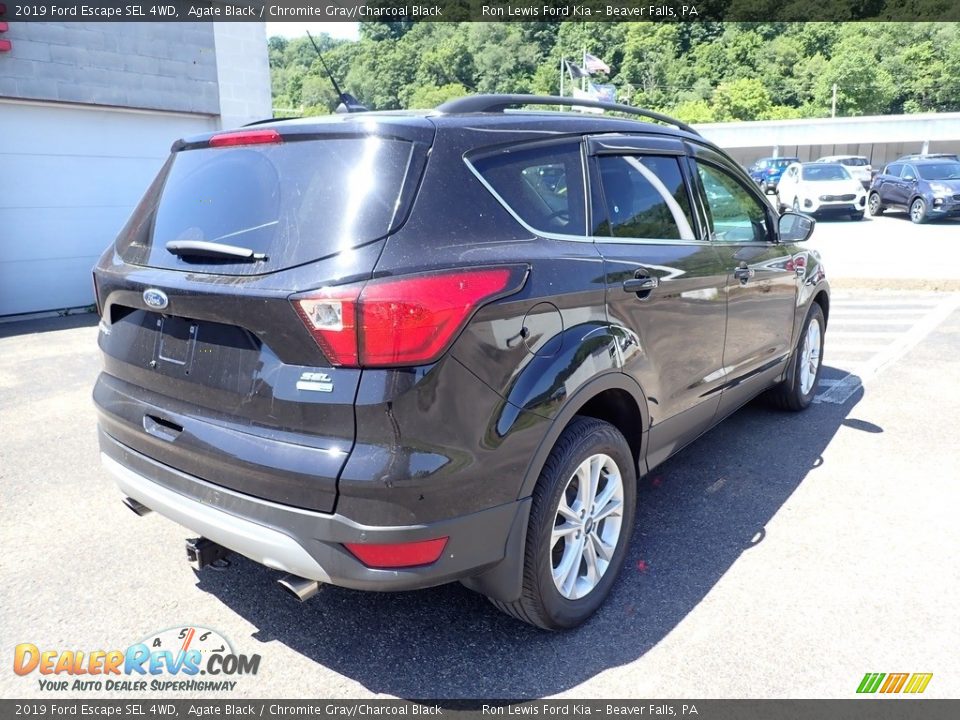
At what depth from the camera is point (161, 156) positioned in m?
10.8

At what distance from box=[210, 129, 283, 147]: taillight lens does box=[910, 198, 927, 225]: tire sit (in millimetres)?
22759

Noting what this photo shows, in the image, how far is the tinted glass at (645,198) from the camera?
298 centimetres

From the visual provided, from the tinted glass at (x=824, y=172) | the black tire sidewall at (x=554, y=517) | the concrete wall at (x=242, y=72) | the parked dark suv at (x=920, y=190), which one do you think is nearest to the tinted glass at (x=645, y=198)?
the black tire sidewall at (x=554, y=517)

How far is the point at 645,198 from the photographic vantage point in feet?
10.5

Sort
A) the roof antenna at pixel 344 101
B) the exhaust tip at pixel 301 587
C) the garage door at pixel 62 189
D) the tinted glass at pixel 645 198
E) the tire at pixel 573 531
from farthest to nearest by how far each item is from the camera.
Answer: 1. the garage door at pixel 62 189
2. the roof antenna at pixel 344 101
3. the tinted glass at pixel 645 198
4. the tire at pixel 573 531
5. the exhaust tip at pixel 301 587

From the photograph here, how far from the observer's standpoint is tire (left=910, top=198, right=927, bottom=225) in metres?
20.7

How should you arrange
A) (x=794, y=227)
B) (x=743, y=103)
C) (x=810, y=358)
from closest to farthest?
(x=794, y=227)
(x=810, y=358)
(x=743, y=103)

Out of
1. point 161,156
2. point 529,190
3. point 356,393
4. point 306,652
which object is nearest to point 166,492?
point 306,652

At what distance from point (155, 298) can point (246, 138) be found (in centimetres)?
64

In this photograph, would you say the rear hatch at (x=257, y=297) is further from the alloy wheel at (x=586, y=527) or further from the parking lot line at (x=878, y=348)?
the parking lot line at (x=878, y=348)

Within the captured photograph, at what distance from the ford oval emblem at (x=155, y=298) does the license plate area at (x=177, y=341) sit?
2.1 inches

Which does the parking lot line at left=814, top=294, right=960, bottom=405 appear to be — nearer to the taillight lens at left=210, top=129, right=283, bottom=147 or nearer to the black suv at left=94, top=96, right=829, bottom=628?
the black suv at left=94, top=96, right=829, bottom=628

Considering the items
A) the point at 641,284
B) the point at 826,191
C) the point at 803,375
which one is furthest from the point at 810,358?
the point at 826,191

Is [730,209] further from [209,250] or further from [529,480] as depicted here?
[209,250]
